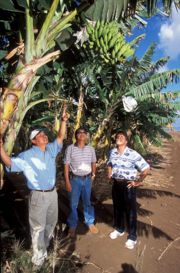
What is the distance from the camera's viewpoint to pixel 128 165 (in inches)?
205

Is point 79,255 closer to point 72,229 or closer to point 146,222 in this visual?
point 72,229

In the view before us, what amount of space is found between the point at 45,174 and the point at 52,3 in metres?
2.03

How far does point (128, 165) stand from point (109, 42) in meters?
1.71

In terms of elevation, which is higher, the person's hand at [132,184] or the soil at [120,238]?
the person's hand at [132,184]

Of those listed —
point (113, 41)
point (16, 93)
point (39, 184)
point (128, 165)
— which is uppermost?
point (113, 41)

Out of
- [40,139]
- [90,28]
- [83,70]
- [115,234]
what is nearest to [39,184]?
[40,139]

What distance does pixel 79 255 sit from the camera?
16.3 feet

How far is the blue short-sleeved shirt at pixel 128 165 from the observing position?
17.0 feet

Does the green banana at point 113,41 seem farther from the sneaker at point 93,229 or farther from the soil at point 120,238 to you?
the sneaker at point 93,229

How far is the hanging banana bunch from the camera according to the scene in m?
4.84

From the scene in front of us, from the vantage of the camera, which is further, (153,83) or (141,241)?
(153,83)

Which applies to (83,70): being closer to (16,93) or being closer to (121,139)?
(121,139)

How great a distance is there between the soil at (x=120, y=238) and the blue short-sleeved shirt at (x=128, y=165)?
1.01 m

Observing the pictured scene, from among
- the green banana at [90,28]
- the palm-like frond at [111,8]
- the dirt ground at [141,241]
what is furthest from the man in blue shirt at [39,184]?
the palm-like frond at [111,8]
